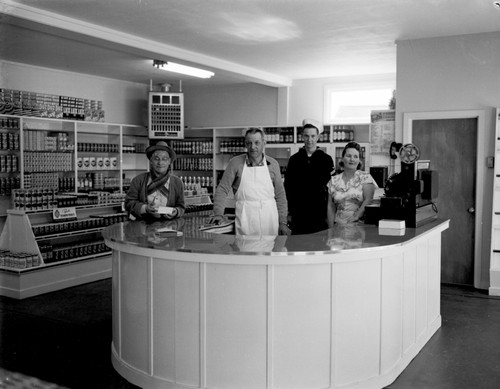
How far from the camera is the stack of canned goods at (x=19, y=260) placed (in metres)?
6.25

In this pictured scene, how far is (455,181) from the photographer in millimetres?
6863

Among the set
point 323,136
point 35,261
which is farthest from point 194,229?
point 323,136

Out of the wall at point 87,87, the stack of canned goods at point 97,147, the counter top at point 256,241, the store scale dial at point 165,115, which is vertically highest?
the wall at point 87,87

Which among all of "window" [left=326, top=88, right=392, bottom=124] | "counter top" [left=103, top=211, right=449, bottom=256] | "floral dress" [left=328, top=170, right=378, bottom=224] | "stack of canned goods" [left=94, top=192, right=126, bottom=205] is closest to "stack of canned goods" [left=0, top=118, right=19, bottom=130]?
"stack of canned goods" [left=94, top=192, right=126, bottom=205]

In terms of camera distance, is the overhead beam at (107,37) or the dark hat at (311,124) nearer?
the overhead beam at (107,37)

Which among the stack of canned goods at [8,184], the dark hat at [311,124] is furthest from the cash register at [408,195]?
the stack of canned goods at [8,184]

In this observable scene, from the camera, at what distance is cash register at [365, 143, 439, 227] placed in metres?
4.49

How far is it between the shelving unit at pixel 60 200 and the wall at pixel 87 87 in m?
0.42

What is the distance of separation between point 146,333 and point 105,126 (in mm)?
6815

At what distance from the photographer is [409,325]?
13.6 ft

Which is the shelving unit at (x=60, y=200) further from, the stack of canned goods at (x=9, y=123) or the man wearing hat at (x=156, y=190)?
the man wearing hat at (x=156, y=190)

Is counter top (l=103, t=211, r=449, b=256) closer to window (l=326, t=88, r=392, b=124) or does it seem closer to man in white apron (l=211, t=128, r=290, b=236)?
man in white apron (l=211, t=128, r=290, b=236)

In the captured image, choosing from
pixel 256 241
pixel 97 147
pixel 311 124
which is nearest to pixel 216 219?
pixel 256 241

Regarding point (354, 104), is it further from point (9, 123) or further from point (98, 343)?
point (98, 343)
